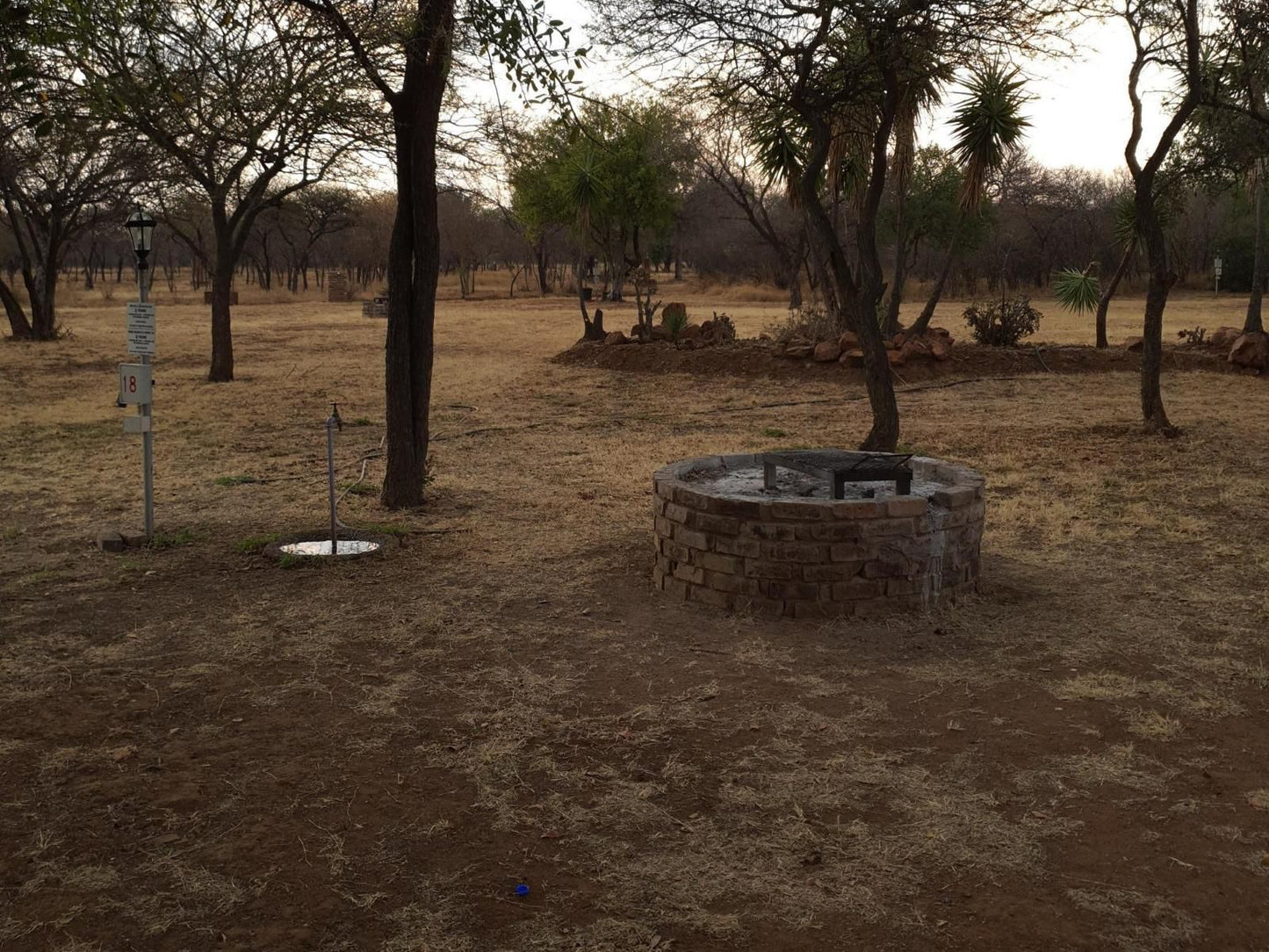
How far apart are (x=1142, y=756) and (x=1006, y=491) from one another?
5162mm

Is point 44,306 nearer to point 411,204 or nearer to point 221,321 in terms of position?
point 221,321

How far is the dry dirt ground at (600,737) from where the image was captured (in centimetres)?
326

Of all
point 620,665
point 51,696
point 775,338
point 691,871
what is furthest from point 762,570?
point 775,338

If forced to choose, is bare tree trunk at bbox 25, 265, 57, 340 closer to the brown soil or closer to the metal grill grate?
the brown soil

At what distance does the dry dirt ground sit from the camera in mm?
3262

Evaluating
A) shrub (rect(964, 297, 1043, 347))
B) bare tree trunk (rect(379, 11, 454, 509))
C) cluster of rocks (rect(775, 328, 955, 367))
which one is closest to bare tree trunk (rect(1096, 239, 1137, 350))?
shrub (rect(964, 297, 1043, 347))

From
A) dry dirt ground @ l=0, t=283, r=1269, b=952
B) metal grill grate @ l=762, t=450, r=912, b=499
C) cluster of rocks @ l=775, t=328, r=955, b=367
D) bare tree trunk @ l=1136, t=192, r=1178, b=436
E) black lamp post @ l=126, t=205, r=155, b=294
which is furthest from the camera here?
cluster of rocks @ l=775, t=328, r=955, b=367

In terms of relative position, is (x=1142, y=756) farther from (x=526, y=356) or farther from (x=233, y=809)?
(x=526, y=356)

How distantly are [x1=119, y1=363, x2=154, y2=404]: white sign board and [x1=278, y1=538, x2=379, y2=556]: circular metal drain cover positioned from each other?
132 centimetres

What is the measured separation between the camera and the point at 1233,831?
3.70 metres

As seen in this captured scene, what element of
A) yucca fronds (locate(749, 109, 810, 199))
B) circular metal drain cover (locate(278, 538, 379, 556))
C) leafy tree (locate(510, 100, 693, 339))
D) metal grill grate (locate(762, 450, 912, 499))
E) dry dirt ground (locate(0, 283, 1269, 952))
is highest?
leafy tree (locate(510, 100, 693, 339))

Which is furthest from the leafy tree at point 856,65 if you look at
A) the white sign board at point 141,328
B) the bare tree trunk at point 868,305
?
the white sign board at point 141,328

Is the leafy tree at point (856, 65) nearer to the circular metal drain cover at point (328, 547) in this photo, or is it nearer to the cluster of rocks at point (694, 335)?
the circular metal drain cover at point (328, 547)

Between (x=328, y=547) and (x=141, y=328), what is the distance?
1.85m
